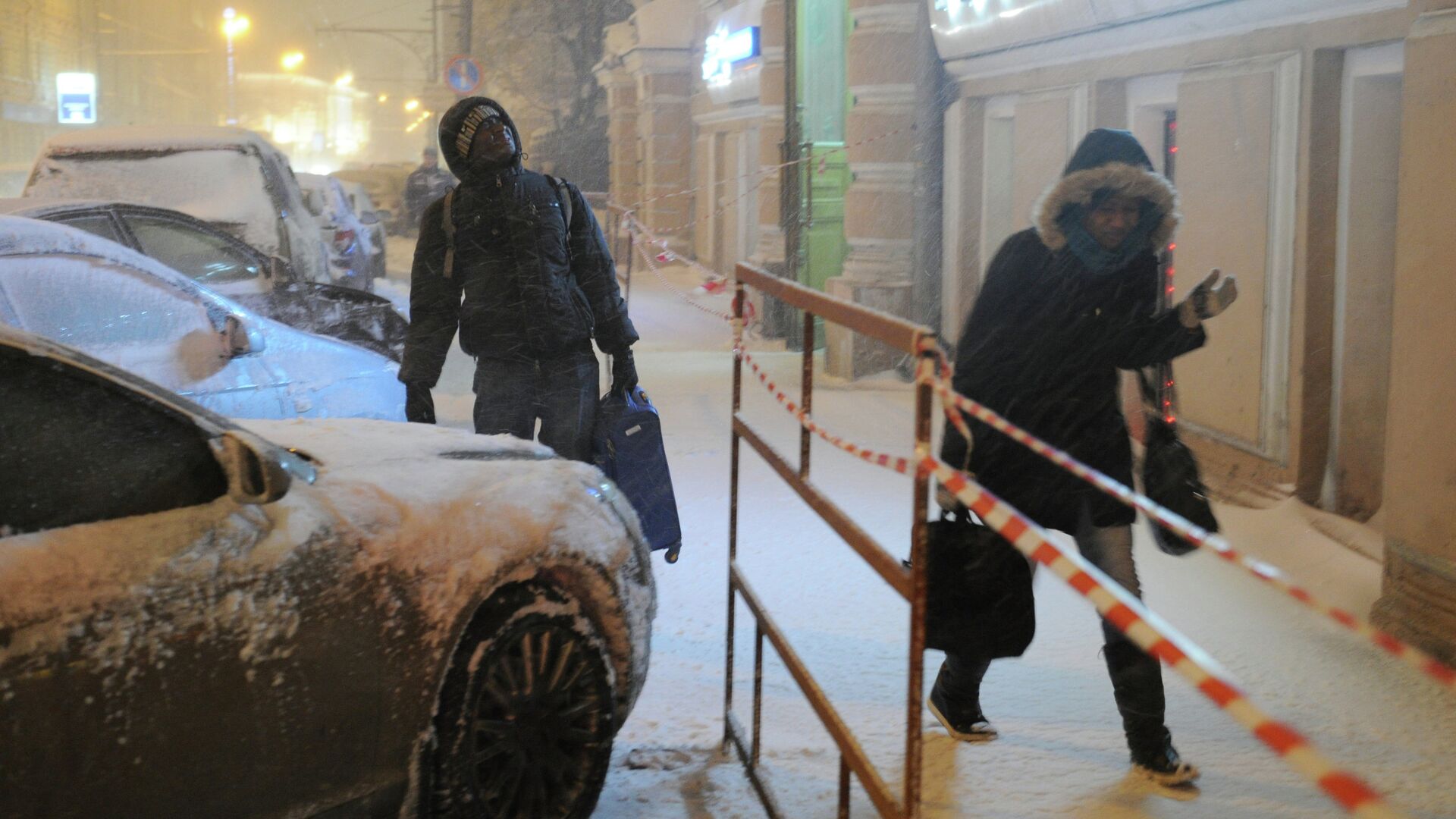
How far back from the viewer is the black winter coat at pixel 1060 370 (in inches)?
156

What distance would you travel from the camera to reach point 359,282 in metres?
14.1

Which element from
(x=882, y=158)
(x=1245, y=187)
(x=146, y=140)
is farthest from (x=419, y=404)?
(x=882, y=158)

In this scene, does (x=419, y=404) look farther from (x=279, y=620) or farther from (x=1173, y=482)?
(x=1173, y=482)

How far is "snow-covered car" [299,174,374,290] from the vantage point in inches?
521

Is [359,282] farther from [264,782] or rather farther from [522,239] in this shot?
[264,782]

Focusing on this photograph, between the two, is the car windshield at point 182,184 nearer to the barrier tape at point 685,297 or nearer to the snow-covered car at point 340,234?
the snow-covered car at point 340,234

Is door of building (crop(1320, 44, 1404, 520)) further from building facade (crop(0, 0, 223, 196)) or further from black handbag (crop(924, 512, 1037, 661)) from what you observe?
building facade (crop(0, 0, 223, 196))

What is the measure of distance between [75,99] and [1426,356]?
3839cm

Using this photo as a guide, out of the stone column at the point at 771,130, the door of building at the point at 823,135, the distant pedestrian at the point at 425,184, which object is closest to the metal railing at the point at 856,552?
the door of building at the point at 823,135

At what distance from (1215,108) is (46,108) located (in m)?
45.2

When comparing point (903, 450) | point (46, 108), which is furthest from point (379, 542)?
point (46, 108)

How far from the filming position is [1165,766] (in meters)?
3.94

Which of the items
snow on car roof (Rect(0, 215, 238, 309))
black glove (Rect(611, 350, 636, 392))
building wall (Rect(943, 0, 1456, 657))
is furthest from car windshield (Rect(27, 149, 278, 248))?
building wall (Rect(943, 0, 1456, 657))

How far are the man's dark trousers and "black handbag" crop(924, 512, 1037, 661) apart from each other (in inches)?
72.6
